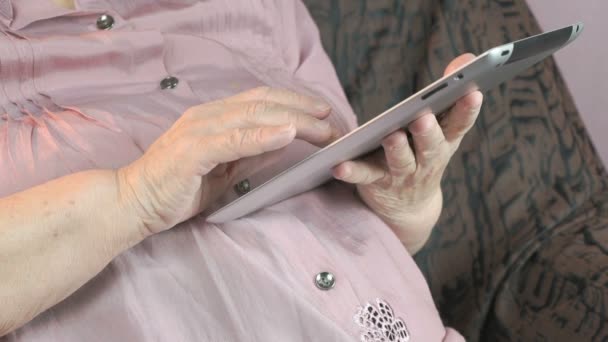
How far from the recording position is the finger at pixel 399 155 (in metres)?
0.69

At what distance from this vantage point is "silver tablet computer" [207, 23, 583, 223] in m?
0.55

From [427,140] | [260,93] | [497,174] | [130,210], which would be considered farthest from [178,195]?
[497,174]

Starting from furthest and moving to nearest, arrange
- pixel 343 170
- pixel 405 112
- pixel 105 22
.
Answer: pixel 105 22, pixel 343 170, pixel 405 112

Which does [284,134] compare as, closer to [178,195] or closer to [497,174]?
[178,195]

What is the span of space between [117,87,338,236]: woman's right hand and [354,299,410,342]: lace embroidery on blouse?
19 centimetres

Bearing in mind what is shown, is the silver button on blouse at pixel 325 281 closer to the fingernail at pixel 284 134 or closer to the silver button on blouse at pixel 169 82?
the fingernail at pixel 284 134

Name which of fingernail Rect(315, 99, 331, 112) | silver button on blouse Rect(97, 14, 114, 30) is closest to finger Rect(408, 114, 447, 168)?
fingernail Rect(315, 99, 331, 112)

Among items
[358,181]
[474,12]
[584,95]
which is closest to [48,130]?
[358,181]

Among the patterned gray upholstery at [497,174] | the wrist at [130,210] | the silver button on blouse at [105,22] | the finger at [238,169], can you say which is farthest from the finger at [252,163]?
the patterned gray upholstery at [497,174]

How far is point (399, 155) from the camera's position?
71cm

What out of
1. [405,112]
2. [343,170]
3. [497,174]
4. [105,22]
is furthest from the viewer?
[497,174]

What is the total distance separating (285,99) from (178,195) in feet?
0.57

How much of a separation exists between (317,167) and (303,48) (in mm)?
368

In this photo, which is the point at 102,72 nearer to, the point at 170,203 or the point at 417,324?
the point at 170,203
